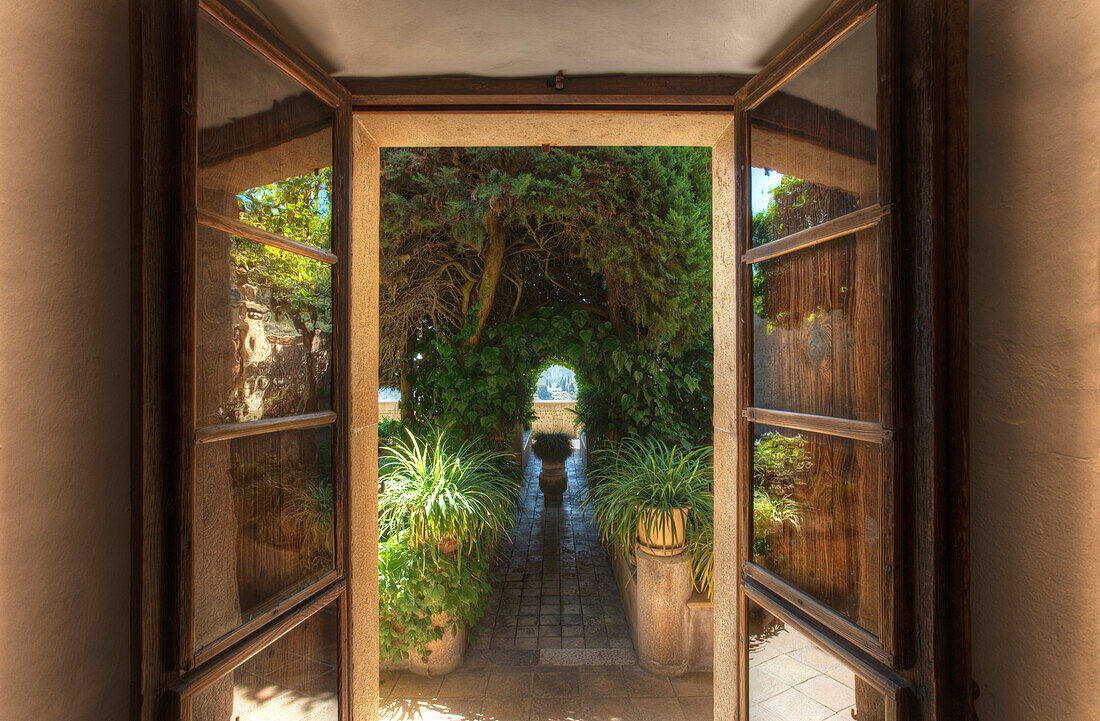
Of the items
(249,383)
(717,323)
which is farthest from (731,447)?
(249,383)

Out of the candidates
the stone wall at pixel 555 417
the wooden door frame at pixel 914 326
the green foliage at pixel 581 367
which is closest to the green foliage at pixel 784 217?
the wooden door frame at pixel 914 326

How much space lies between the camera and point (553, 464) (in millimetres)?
7113

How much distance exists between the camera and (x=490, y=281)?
4.41 meters

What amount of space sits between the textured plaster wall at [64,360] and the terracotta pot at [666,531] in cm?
253

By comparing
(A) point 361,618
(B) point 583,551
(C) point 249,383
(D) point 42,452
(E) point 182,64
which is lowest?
(B) point 583,551

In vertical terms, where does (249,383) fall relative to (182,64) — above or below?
below

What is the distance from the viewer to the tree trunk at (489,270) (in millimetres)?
4230

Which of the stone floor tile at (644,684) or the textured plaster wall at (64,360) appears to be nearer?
the textured plaster wall at (64,360)

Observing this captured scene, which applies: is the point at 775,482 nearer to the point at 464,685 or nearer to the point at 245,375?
the point at 245,375

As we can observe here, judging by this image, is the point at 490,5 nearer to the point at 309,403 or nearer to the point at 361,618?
the point at 309,403

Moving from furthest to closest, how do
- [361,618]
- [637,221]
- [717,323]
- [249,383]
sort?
1. [637,221]
2. [717,323]
3. [361,618]
4. [249,383]

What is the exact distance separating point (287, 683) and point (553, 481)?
577 cm

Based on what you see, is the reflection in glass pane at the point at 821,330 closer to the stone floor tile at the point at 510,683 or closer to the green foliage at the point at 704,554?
the green foliage at the point at 704,554

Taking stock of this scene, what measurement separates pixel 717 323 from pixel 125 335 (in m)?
1.71
